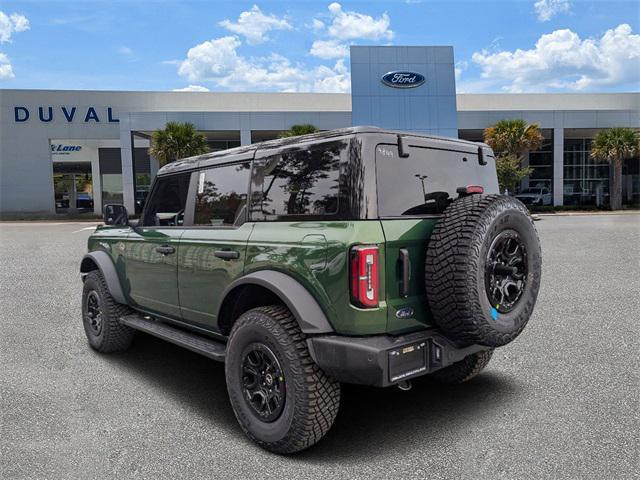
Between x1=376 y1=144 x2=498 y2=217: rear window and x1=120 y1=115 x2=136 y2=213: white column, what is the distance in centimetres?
3150

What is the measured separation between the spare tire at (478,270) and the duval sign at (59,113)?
38322 millimetres

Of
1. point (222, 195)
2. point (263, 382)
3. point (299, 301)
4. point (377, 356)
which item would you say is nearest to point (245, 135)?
point (222, 195)

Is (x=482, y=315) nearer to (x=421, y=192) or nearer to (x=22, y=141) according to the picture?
(x=421, y=192)

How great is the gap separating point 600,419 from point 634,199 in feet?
154

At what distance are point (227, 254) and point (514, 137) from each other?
31836 millimetres

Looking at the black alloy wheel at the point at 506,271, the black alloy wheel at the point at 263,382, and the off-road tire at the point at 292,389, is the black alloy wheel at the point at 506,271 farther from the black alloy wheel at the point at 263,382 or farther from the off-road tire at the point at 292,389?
the black alloy wheel at the point at 263,382

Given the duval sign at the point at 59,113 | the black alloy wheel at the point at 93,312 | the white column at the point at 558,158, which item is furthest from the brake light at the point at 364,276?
the duval sign at the point at 59,113

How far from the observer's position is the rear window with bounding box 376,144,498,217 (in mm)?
3057

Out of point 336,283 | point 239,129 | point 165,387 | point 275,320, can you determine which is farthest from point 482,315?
point 239,129

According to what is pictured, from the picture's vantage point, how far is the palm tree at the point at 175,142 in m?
29.5

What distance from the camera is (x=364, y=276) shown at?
278 centimetres

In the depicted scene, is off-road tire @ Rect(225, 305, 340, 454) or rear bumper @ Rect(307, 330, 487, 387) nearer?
rear bumper @ Rect(307, 330, 487, 387)

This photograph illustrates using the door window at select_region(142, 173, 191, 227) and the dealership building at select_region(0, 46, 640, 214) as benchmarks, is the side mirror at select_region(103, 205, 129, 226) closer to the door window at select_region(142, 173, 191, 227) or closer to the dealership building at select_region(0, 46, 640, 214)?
the door window at select_region(142, 173, 191, 227)

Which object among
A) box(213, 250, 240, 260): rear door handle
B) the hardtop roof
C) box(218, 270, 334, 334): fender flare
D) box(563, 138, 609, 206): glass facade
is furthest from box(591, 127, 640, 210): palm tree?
box(218, 270, 334, 334): fender flare
